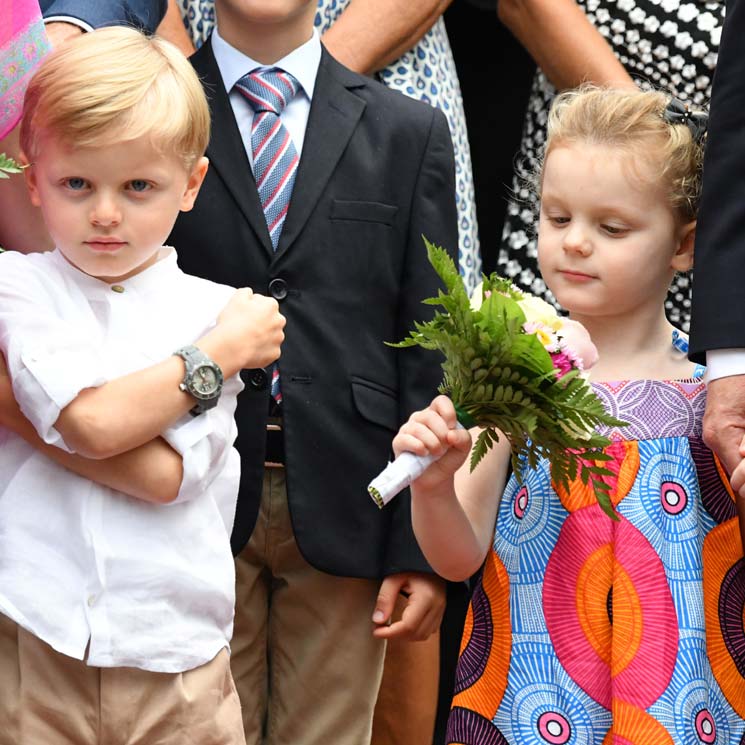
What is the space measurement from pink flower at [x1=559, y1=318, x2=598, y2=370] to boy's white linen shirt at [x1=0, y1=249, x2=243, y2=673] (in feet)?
2.11

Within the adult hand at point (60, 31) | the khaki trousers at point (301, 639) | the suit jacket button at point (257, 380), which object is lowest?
the khaki trousers at point (301, 639)

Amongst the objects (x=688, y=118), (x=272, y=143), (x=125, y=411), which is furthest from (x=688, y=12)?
(x=125, y=411)

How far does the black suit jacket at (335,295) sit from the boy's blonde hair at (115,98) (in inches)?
22.2

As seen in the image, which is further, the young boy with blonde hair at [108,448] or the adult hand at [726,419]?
the adult hand at [726,419]

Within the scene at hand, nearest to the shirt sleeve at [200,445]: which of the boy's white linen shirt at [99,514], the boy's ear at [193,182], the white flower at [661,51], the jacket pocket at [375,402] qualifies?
the boy's white linen shirt at [99,514]

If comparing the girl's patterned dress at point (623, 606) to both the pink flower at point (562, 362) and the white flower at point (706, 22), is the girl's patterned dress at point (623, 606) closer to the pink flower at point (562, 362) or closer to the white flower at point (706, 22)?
the pink flower at point (562, 362)

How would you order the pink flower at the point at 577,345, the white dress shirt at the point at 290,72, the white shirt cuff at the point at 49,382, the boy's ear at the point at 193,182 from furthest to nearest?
the white dress shirt at the point at 290,72 → the boy's ear at the point at 193,182 → the pink flower at the point at 577,345 → the white shirt cuff at the point at 49,382

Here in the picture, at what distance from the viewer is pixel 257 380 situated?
3574 mm

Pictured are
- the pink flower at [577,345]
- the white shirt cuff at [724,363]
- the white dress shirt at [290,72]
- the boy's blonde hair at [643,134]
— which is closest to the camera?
the pink flower at [577,345]

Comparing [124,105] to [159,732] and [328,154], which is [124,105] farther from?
[159,732]

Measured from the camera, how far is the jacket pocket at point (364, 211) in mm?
3664

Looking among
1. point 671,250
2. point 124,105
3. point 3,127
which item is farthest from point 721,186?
point 3,127

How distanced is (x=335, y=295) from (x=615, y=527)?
0.86 metres

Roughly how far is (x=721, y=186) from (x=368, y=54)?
1293 millimetres
